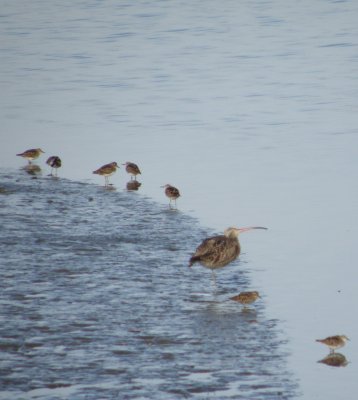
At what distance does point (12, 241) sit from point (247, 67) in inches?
660

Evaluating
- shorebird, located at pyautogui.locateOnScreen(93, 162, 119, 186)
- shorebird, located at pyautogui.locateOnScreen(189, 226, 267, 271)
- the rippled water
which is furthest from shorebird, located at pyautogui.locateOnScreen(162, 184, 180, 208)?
shorebird, located at pyautogui.locateOnScreen(189, 226, 267, 271)

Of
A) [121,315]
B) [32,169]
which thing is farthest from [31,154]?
[121,315]

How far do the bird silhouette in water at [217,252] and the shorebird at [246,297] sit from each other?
2.93 ft

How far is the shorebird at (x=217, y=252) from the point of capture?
40.4ft

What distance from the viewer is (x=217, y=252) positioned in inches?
485

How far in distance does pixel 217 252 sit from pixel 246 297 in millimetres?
1018

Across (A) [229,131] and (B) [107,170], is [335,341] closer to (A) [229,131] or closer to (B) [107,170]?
(B) [107,170]

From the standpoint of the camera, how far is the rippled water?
9.38m

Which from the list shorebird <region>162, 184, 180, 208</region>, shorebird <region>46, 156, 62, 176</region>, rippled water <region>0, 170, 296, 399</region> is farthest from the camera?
shorebird <region>46, 156, 62, 176</region>

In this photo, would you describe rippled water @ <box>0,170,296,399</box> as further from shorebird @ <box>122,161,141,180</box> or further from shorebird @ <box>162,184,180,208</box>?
shorebird @ <box>122,161,141,180</box>

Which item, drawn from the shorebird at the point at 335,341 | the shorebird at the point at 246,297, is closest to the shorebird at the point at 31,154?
the shorebird at the point at 246,297

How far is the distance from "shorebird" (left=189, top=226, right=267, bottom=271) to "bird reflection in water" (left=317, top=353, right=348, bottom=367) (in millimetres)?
2402

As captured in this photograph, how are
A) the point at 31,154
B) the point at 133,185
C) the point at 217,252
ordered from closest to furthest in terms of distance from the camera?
the point at 217,252 → the point at 133,185 → the point at 31,154

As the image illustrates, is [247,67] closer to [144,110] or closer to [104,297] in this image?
[144,110]
